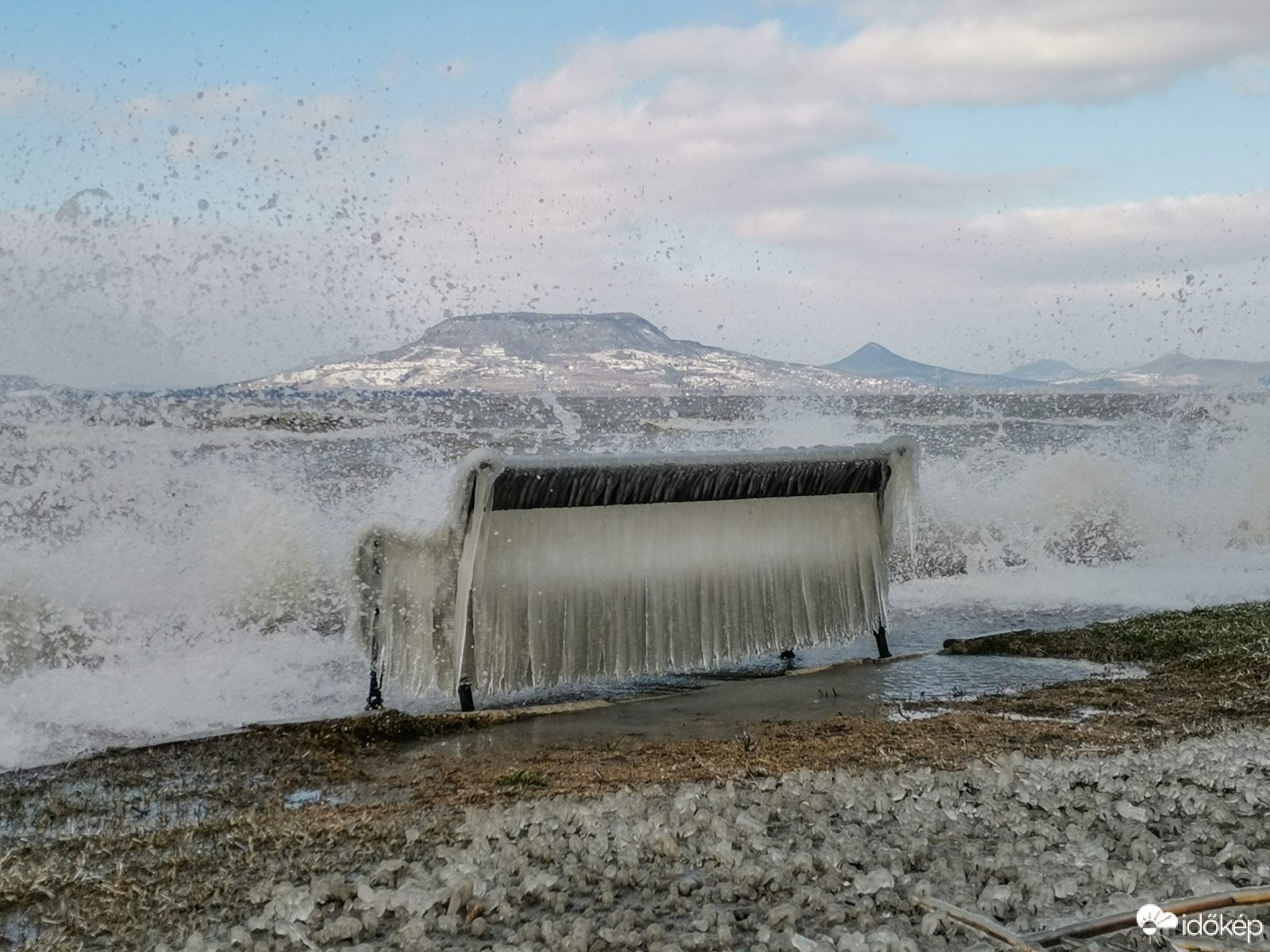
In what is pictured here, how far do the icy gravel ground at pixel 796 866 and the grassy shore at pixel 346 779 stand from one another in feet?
0.92

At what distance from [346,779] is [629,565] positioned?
6.62ft

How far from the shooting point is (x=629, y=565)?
612 centimetres

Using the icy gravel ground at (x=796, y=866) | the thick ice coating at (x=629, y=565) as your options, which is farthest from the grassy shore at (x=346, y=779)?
the thick ice coating at (x=629, y=565)

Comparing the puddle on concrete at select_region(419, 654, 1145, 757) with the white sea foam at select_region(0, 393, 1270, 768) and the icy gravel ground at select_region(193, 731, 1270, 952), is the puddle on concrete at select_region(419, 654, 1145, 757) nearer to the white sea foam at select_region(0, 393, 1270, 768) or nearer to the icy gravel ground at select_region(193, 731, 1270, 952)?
the white sea foam at select_region(0, 393, 1270, 768)

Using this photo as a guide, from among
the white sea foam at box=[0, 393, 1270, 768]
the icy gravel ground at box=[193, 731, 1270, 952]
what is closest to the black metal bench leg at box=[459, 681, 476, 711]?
the white sea foam at box=[0, 393, 1270, 768]

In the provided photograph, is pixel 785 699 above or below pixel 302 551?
below

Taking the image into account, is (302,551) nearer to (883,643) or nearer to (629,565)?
(629,565)

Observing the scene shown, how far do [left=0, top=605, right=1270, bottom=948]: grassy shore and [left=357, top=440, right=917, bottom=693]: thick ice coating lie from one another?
1.49 feet

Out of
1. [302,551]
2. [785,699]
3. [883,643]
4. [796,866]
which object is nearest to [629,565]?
[785,699]

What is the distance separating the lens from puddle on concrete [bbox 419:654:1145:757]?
5367 millimetres

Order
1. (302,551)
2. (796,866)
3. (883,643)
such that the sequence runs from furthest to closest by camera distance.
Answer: (302,551) → (883,643) → (796,866)

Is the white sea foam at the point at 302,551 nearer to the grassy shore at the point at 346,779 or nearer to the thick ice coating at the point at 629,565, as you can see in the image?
the thick ice coating at the point at 629,565

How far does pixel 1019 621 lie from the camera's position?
834cm

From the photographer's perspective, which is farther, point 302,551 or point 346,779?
point 302,551
